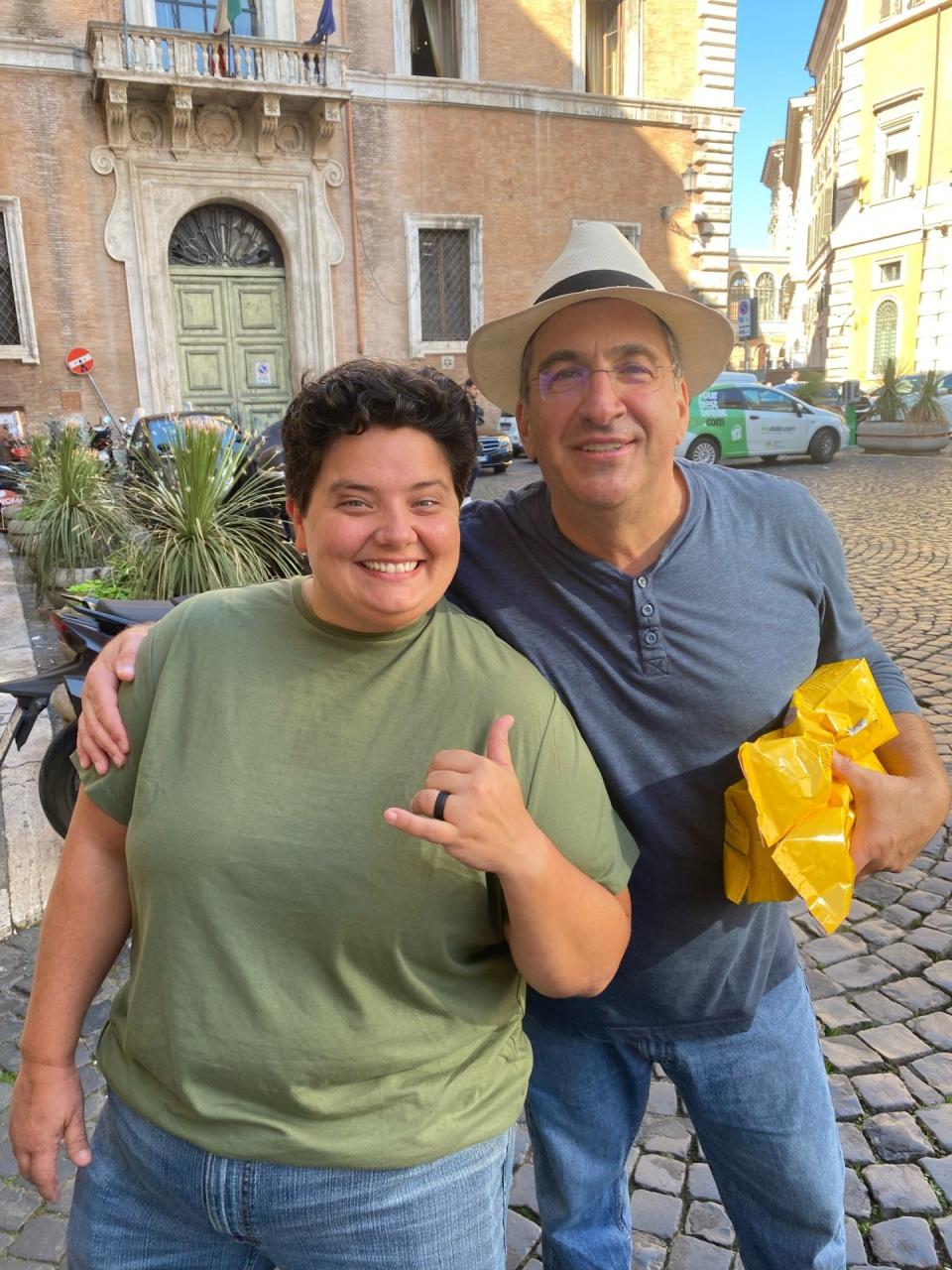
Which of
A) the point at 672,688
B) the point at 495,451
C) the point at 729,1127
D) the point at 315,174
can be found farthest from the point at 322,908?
the point at 315,174

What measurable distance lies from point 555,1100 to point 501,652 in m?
0.85

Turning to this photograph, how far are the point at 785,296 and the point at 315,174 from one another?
2076 inches

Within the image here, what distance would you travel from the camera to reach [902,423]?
18.2 meters

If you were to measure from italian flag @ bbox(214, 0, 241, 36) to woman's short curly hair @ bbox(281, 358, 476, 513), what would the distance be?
17318 mm

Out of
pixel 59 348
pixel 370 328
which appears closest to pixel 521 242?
pixel 370 328

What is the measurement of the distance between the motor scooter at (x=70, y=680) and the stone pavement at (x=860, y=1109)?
0.54 m

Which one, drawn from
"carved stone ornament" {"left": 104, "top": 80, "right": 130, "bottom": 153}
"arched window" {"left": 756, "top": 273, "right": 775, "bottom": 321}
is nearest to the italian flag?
"carved stone ornament" {"left": 104, "top": 80, "right": 130, "bottom": 153}

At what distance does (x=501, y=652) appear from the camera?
134 cm

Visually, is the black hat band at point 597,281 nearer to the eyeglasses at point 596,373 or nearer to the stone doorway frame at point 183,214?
the eyeglasses at point 596,373

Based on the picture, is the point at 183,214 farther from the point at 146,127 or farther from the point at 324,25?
the point at 324,25

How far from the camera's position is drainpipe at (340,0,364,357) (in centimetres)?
1778

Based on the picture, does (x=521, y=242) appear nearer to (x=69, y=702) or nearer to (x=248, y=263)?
(x=248, y=263)

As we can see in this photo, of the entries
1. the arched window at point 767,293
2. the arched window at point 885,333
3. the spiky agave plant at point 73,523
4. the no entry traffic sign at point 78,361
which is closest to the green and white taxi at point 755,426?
the spiky agave plant at point 73,523

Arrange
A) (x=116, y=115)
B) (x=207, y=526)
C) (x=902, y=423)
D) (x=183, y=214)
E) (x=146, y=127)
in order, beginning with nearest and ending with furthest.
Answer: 1. (x=207, y=526)
2. (x=116, y=115)
3. (x=146, y=127)
4. (x=183, y=214)
5. (x=902, y=423)
